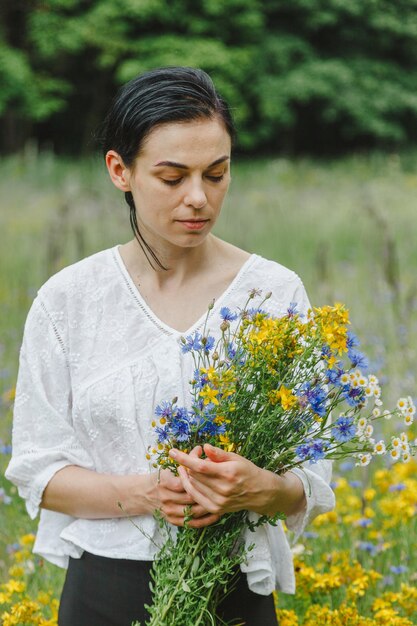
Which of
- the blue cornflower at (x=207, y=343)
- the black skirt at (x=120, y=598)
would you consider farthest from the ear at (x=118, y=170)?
the black skirt at (x=120, y=598)

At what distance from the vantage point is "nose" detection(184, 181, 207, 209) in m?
1.64

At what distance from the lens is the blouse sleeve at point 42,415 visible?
1754 millimetres

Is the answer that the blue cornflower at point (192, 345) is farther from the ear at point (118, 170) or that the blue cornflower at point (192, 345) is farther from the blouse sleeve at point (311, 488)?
the ear at point (118, 170)

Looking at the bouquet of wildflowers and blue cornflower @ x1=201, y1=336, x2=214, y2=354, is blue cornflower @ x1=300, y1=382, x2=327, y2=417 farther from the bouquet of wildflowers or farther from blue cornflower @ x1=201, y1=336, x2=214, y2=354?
blue cornflower @ x1=201, y1=336, x2=214, y2=354

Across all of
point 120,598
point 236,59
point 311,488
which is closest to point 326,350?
point 311,488

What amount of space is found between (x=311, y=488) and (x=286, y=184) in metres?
11.2

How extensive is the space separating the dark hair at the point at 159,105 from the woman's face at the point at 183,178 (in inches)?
0.8

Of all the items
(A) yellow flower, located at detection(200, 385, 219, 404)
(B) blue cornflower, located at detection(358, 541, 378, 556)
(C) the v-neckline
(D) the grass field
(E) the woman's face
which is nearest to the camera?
(A) yellow flower, located at detection(200, 385, 219, 404)

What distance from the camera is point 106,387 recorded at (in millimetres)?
1717

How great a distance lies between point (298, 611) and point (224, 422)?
1246 millimetres

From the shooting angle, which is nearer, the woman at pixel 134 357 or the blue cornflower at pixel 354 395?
the blue cornflower at pixel 354 395

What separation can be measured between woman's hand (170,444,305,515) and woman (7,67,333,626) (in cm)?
7

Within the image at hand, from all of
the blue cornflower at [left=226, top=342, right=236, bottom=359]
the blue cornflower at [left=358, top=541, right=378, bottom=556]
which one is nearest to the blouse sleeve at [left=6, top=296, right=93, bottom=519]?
the blue cornflower at [left=226, top=342, right=236, bottom=359]

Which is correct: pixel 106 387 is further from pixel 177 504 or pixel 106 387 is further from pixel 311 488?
pixel 311 488
